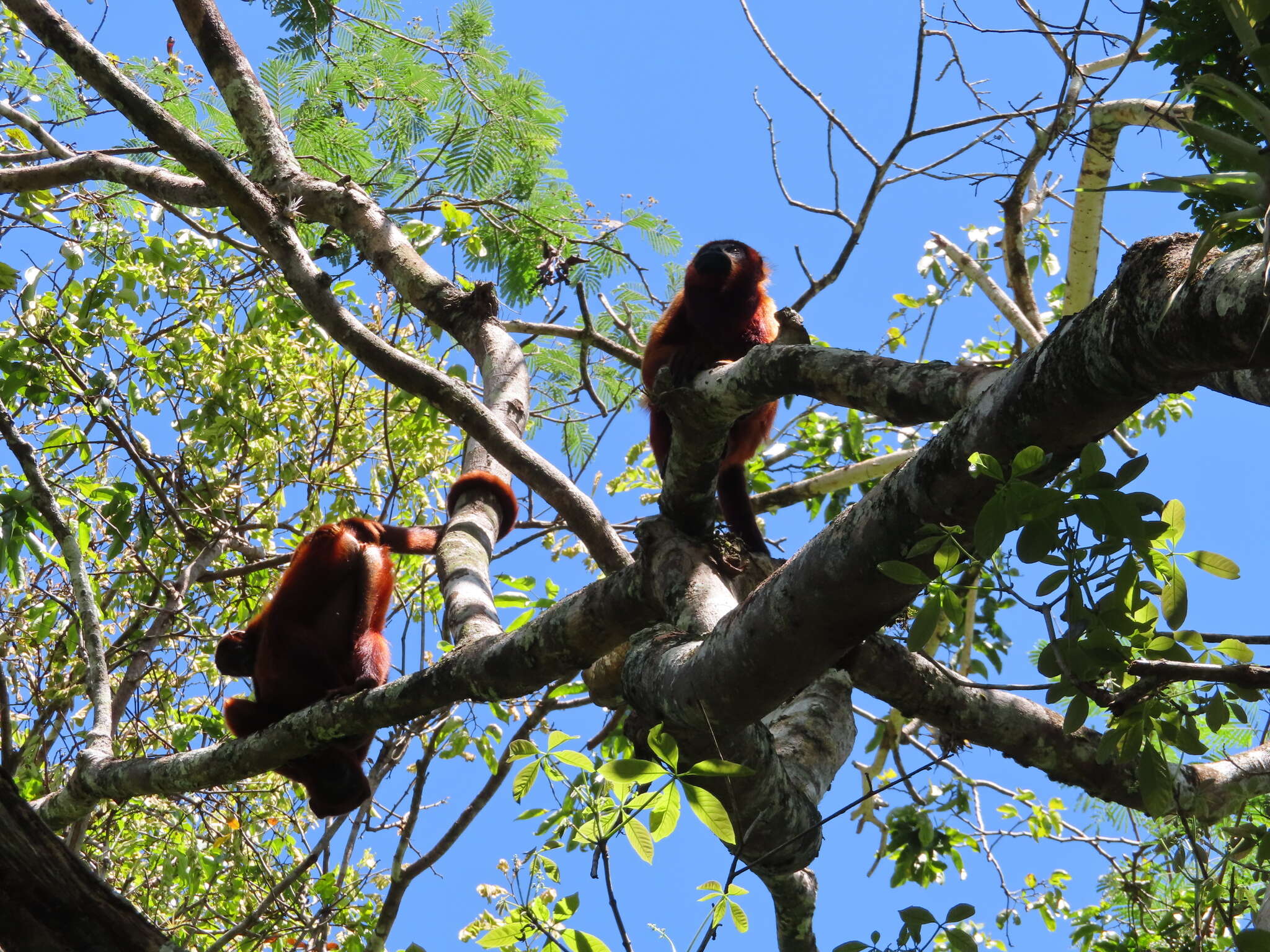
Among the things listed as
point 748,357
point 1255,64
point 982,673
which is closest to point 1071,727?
point 1255,64

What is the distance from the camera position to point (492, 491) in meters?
5.50

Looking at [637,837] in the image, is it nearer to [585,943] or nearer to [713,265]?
[585,943]

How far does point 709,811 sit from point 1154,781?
912mm

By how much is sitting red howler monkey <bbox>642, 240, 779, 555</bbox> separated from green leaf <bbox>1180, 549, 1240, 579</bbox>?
3038 mm

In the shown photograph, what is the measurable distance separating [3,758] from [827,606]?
348cm

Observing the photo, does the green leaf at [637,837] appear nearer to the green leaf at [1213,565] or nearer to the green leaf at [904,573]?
the green leaf at [904,573]

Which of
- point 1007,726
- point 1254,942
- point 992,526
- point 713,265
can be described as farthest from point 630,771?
point 713,265

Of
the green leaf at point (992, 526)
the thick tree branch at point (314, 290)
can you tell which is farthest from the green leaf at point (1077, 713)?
the thick tree branch at point (314, 290)

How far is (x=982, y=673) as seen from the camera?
21.4 ft

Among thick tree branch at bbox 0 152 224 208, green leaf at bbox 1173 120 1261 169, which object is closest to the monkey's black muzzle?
thick tree branch at bbox 0 152 224 208

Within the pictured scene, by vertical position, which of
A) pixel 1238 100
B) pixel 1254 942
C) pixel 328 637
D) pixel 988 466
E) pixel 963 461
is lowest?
pixel 1254 942

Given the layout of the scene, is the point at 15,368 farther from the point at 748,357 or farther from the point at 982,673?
the point at 982,673

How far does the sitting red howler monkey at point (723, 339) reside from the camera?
5.29 meters

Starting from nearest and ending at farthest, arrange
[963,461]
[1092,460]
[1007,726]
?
1. [1092,460]
2. [963,461]
3. [1007,726]
